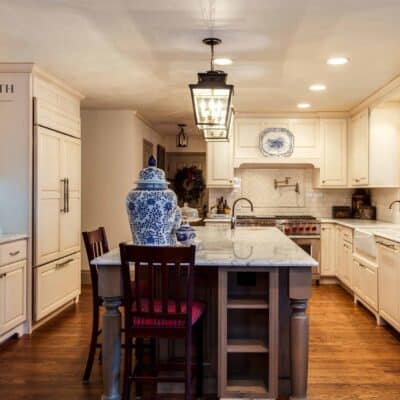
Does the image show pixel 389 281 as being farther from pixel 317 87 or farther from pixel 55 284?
pixel 55 284

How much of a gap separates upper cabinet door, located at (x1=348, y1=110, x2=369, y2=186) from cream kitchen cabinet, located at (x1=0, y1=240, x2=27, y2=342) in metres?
4.20

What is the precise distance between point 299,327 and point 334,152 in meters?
4.63

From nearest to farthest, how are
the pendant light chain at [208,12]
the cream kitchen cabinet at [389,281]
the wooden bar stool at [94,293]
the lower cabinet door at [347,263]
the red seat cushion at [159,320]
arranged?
the red seat cushion at [159,320], the pendant light chain at [208,12], the wooden bar stool at [94,293], the cream kitchen cabinet at [389,281], the lower cabinet door at [347,263]

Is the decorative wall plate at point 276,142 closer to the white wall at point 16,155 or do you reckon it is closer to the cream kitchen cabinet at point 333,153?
the cream kitchen cabinet at point 333,153

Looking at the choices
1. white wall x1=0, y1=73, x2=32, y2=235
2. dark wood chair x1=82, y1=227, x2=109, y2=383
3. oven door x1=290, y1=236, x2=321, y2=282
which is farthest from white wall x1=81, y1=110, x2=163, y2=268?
dark wood chair x1=82, y1=227, x2=109, y2=383

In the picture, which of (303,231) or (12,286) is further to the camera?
(303,231)

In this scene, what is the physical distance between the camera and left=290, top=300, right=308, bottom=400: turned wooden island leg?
2611 mm

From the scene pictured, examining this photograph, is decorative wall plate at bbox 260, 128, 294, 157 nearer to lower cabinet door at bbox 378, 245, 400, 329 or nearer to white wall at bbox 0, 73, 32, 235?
lower cabinet door at bbox 378, 245, 400, 329

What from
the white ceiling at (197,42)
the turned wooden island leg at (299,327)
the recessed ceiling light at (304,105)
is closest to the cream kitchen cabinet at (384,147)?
the white ceiling at (197,42)

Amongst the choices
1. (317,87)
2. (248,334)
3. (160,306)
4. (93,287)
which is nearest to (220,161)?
(317,87)

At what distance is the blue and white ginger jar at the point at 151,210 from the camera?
278 centimetres

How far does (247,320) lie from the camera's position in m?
2.91

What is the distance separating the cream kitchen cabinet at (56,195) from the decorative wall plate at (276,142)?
2.74m

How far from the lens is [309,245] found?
21.2 ft
